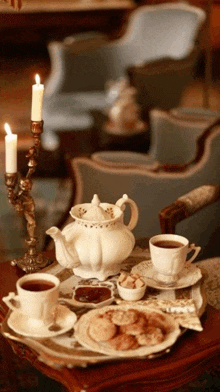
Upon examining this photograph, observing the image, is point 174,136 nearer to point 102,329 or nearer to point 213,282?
point 213,282

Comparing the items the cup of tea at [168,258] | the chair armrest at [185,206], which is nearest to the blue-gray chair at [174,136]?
the chair armrest at [185,206]

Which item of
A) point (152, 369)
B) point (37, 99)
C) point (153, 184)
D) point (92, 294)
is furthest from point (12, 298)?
point (153, 184)

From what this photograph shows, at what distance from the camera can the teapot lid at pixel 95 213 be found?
129 cm

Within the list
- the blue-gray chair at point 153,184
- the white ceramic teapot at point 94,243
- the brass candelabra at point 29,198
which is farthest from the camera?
the blue-gray chair at point 153,184

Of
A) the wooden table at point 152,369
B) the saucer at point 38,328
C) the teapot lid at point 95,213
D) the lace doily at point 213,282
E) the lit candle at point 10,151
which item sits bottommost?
the lace doily at point 213,282

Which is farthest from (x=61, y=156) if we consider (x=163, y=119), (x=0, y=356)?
(x=0, y=356)

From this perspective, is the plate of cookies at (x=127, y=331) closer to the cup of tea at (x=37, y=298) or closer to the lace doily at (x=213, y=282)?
the cup of tea at (x=37, y=298)

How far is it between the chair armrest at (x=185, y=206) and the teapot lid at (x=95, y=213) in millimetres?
310

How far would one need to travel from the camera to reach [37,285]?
1.16m

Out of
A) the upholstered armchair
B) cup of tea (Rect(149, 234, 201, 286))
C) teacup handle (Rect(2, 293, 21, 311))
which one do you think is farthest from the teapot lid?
the upholstered armchair

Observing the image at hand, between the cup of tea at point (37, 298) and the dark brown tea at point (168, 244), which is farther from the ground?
the dark brown tea at point (168, 244)

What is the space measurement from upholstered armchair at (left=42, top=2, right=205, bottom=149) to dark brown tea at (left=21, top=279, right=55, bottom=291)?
2161 millimetres

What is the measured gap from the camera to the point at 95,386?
40.4 inches

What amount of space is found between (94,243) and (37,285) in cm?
15
